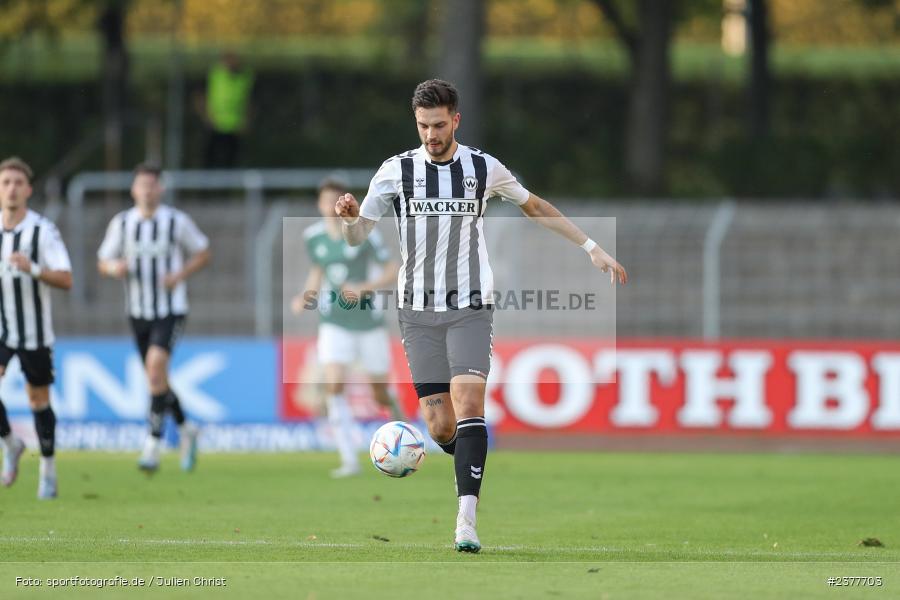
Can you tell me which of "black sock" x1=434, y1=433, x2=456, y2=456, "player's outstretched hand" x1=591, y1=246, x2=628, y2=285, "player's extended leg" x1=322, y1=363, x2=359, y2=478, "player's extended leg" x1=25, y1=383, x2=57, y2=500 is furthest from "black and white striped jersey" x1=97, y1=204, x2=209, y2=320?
"player's outstretched hand" x1=591, y1=246, x2=628, y2=285

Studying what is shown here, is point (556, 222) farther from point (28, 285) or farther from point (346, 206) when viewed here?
point (28, 285)

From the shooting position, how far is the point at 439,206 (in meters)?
8.50

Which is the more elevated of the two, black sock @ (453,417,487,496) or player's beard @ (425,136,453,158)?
player's beard @ (425,136,453,158)

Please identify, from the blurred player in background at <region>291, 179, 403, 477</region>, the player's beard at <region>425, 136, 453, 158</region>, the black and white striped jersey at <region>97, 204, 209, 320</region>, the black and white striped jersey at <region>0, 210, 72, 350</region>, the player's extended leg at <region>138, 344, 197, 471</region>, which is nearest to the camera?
the player's beard at <region>425, 136, 453, 158</region>

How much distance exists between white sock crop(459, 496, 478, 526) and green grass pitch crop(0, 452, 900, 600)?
0.21 m

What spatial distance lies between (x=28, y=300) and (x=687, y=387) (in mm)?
8307

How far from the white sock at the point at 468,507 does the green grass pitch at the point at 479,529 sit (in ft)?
0.67

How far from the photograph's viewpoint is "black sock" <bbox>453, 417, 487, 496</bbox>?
821 centimetres

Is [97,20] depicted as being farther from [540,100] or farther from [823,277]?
[823,277]

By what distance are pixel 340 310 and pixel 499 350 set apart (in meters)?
3.94

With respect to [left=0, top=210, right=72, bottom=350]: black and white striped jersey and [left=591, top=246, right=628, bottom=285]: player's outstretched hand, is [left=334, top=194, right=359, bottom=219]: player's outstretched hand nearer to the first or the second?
[left=591, top=246, right=628, bottom=285]: player's outstretched hand

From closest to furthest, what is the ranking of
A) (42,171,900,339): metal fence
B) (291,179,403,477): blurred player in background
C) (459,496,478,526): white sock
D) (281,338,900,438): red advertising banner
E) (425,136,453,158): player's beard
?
(459,496,478,526): white sock
(425,136,453,158): player's beard
(291,179,403,477): blurred player in background
(281,338,900,438): red advertising banner
(42,171,900,339): metal fence

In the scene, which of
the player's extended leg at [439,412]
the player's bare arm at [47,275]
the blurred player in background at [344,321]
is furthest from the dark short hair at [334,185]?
the player's extended leg at [439,412]

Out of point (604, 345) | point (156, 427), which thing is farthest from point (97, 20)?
point (156, 427)
